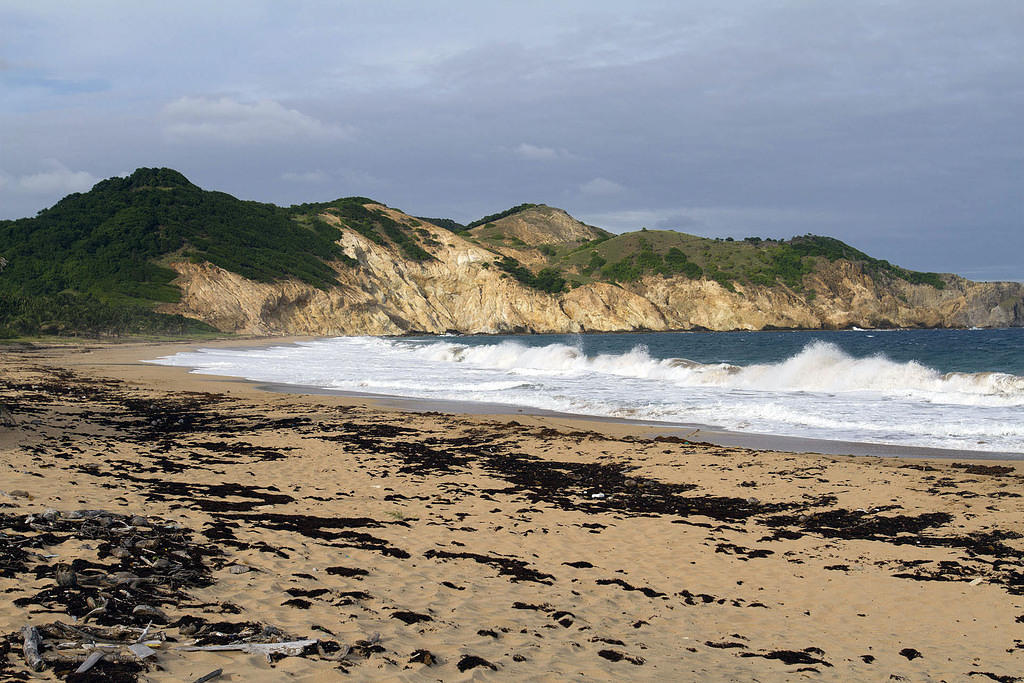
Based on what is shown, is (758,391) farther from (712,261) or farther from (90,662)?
(712,261)

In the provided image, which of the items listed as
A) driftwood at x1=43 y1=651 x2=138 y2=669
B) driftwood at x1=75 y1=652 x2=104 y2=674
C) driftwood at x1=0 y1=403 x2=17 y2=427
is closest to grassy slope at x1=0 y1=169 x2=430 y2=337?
driftwood at x1=0 y1=403 x2=17 y2=427

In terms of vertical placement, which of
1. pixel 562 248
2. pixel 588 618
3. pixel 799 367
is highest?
pixel 562 248

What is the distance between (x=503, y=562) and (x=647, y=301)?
426ft

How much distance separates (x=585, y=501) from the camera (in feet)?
31.1

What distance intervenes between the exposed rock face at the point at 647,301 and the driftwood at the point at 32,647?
116 meters

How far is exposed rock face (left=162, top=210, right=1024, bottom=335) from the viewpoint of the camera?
126 metres

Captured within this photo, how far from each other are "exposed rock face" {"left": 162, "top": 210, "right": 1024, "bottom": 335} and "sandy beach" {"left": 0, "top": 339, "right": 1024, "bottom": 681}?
109953 millimetres

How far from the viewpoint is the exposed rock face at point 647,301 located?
4956 inches

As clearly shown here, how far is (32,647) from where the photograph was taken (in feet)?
12.3

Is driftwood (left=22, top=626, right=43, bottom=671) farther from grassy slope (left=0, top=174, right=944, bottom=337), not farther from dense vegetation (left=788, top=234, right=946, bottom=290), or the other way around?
dense vegetation (left=788, top=234, right=946, bottom=290)

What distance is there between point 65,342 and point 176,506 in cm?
5394

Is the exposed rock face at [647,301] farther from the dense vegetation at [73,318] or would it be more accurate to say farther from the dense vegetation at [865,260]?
the dense vegetation at [73,318]

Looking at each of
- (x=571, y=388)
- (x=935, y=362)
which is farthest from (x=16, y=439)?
(x=935, y=362)

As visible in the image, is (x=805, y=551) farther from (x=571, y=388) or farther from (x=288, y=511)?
(x=571, y=388)
